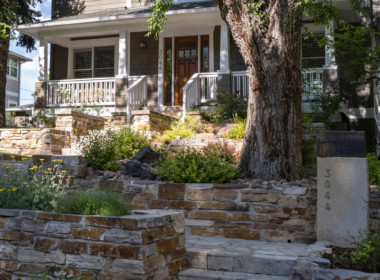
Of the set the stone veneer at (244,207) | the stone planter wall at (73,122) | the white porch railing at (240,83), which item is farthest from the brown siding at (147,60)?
the stone veneer at (244,207)

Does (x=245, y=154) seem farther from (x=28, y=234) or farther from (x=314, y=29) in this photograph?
(x=314, y=29)

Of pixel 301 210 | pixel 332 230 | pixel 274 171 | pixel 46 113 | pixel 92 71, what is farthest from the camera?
pixel 92 71

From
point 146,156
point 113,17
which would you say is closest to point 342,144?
point 146,156

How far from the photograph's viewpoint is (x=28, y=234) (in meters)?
3.81

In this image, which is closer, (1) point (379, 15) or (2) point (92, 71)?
(1) point (379, 15)

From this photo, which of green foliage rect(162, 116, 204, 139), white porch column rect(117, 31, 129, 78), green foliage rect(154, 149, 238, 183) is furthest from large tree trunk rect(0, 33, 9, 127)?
green foliage rect(154, 149, 238, 183)

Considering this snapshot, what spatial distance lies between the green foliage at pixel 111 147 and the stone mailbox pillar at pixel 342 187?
351 cm

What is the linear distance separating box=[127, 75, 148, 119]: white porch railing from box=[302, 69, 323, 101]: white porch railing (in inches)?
180

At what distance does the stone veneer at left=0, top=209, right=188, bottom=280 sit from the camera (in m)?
3.39

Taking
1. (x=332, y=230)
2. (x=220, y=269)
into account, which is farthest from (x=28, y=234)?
(x=332, y=230)

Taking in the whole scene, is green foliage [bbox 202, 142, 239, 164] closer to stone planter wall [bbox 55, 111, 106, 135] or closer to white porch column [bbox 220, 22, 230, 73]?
stone planter wall [bbox 55, 111, 106, 135]

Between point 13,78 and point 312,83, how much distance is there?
784 inches

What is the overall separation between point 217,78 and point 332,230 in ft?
24.3

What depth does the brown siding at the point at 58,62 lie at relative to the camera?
14406mm
